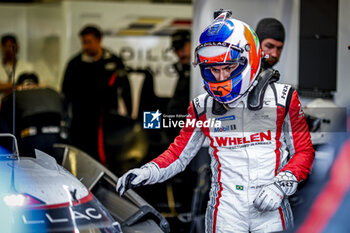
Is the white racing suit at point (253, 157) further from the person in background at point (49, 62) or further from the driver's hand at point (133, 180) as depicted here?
the person in background at point (49, 62)

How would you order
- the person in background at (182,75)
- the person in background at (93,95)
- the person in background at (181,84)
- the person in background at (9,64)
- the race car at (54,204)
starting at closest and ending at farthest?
the race car at (54,204) → the person in background at (181,84) → the person in background at (182,75) → the person in background at (9,64) → the person in background at (93,95)

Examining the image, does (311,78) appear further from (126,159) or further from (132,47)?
(132,47)

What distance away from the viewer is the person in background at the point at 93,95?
502cm

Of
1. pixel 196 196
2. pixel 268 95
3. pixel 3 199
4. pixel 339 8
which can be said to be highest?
pixel 339 8

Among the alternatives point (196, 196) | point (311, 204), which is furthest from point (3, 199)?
point (196, 196)

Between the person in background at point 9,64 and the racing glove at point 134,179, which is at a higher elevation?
the person in background at point 9,64

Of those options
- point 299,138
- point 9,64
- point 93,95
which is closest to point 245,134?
point 299,138

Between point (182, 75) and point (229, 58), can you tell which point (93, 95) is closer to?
point (182, 75)

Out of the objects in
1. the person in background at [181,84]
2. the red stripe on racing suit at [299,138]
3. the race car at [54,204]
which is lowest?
the race car at [54,204]

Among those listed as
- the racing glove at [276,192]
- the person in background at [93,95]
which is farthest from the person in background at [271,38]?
the person in background at [93,95]

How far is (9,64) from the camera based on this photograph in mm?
4023

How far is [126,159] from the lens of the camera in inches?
199

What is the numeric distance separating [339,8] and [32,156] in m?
1.99

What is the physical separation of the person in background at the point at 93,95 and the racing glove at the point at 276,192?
2247 mm
